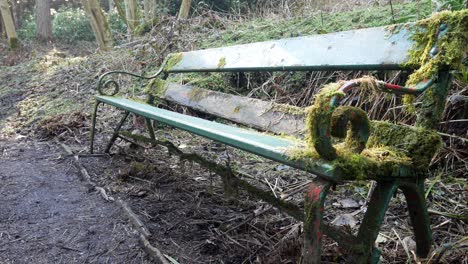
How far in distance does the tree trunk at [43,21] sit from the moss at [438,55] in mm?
18304

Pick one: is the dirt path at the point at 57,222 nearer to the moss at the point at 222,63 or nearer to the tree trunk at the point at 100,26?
the moss at the point at 222,63

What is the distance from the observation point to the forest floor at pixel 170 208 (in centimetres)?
218

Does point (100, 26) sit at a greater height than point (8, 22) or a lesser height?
lesser

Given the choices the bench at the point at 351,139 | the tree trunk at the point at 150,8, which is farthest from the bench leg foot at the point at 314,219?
the tree trunk at the point at 150,8

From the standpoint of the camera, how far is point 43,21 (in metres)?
17.8

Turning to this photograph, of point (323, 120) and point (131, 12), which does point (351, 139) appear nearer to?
point (323, 120)

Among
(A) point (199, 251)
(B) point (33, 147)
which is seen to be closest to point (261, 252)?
(A) point (199, 251)

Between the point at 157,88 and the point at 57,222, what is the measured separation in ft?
5.79

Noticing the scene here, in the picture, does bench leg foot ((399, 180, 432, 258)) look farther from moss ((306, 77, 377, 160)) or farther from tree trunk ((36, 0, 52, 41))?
tree trunk ((36, 0, 52, 41))

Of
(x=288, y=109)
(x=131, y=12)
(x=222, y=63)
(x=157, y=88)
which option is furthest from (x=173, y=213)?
(x=131, y=12)

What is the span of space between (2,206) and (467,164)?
3.13m

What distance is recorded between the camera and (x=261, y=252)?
7.14 feet

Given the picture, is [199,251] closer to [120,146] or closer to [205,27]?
[120,146]

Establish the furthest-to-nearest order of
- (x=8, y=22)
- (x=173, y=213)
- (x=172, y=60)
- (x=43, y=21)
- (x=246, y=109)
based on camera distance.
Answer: (x=43, y=21) < (x=8, y=22) < (x=172, y=60) < (x=246, y=109) < (x=173, y=213)
